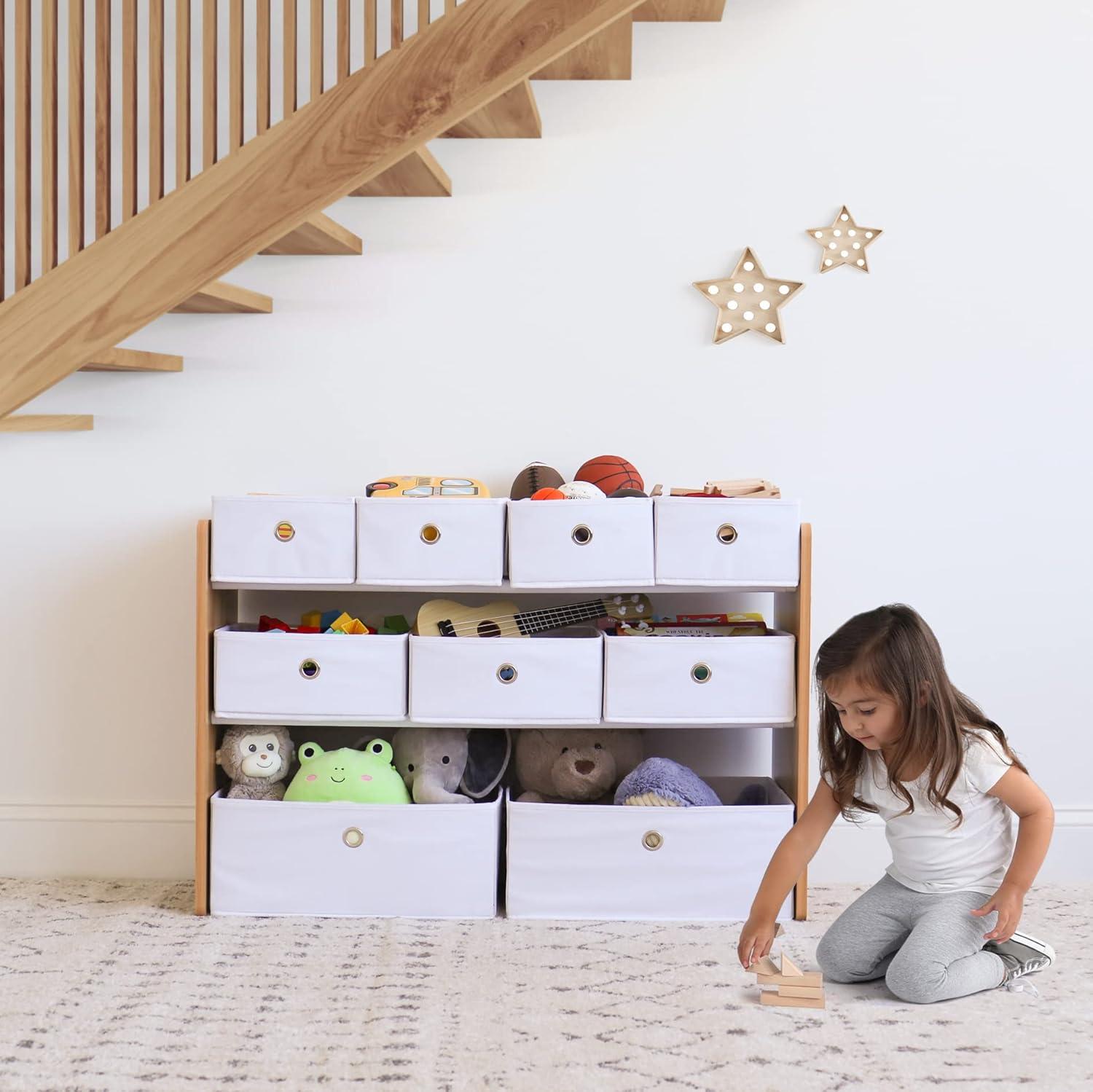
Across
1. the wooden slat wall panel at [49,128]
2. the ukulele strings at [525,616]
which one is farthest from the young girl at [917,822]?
the wooden slat wall panel at [49,128]

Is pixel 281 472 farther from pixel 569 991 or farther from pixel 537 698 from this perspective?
pixel 569 991

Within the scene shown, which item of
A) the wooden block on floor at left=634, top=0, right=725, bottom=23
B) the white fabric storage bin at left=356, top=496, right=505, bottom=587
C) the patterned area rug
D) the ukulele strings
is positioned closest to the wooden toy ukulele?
the ukulele strings

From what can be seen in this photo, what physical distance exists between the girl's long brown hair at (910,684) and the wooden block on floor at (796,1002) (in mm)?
317

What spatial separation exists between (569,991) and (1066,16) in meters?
2.28

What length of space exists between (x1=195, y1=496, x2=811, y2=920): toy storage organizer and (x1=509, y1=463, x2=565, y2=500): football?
167mm

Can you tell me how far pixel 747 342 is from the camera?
243cm

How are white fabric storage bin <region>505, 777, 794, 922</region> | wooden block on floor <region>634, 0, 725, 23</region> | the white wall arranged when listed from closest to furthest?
white fabric storage bin <region>505, 777, 794, 922</region> → wooden block on floor <region>634, 0, 725, 23</region> → the white wall

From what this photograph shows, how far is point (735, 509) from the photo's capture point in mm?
2092

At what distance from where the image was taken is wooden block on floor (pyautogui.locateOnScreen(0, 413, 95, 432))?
2312mm

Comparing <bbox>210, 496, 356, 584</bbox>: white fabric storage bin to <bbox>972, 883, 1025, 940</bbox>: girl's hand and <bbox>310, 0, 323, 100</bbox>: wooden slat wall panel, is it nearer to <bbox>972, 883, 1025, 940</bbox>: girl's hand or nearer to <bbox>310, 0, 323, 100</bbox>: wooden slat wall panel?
<bbox>310, 0, 323, 100</bbox>: wooden slat wall panel

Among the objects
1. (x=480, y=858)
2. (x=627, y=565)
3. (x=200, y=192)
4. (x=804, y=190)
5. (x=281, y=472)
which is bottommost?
(x=480, y=858)

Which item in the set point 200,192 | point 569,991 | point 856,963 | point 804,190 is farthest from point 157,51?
point 856,963

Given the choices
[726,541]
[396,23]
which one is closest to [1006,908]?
[726,541]

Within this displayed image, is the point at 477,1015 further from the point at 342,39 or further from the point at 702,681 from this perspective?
the point at 342,39
